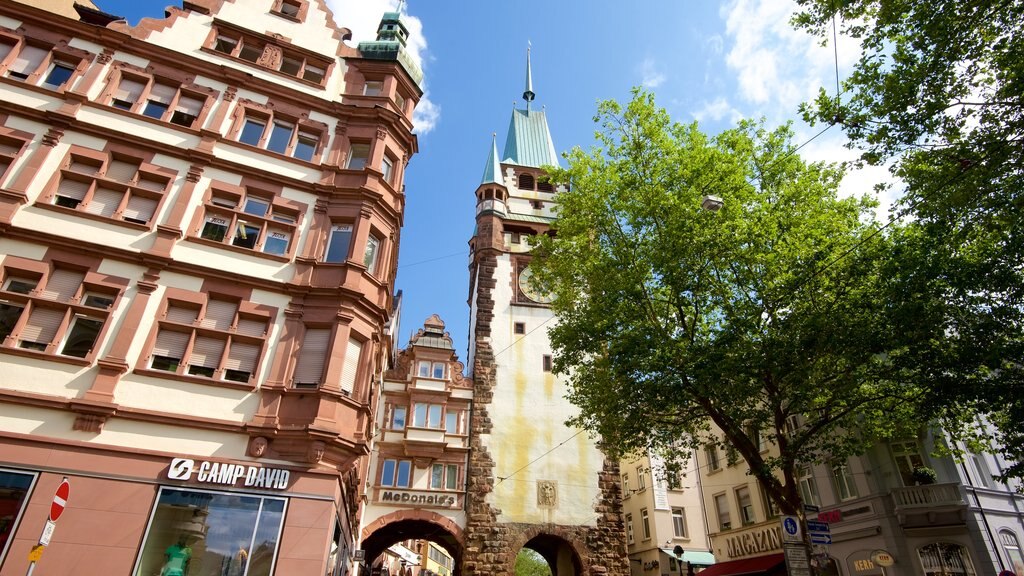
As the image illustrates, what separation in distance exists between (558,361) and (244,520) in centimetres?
1064

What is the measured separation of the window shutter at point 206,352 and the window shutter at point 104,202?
4269 millimetres

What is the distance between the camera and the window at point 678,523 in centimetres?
3656

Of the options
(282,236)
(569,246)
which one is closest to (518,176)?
(569,246)

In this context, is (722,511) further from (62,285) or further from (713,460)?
(62,285)

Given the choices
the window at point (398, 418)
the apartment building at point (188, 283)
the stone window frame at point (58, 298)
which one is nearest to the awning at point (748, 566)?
the window at point (398, 418)

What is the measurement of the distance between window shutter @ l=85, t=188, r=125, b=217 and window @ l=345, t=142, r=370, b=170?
6098 millimetres

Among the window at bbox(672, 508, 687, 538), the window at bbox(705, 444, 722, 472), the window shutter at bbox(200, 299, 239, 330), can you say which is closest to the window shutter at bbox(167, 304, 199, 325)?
the window shutter at bbox(200, 299, 239, 330)

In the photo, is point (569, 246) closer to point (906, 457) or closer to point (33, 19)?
point (906, 457)

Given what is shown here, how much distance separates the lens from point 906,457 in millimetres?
20188

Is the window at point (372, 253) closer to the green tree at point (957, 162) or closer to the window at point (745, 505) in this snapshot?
the green tree at point (957, 162)

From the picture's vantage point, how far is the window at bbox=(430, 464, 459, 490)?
1069 inches

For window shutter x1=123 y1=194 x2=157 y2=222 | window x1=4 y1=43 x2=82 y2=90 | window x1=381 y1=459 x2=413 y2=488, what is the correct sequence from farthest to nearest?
window x1=381 y1=459 x2=413 y2=488 < window x1=4 y1=43 x2=82 y2=90 < window shutter x1=123 y1=194 x2=157 y2=222

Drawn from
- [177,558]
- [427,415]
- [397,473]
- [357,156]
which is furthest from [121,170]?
[397,473]

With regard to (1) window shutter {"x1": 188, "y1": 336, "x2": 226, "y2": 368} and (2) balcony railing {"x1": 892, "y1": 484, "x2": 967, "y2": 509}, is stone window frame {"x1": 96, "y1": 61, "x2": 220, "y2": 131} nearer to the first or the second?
(1) window shutter {"x1": 188, "y1": 336, "x2": 226, "y2": 368}
